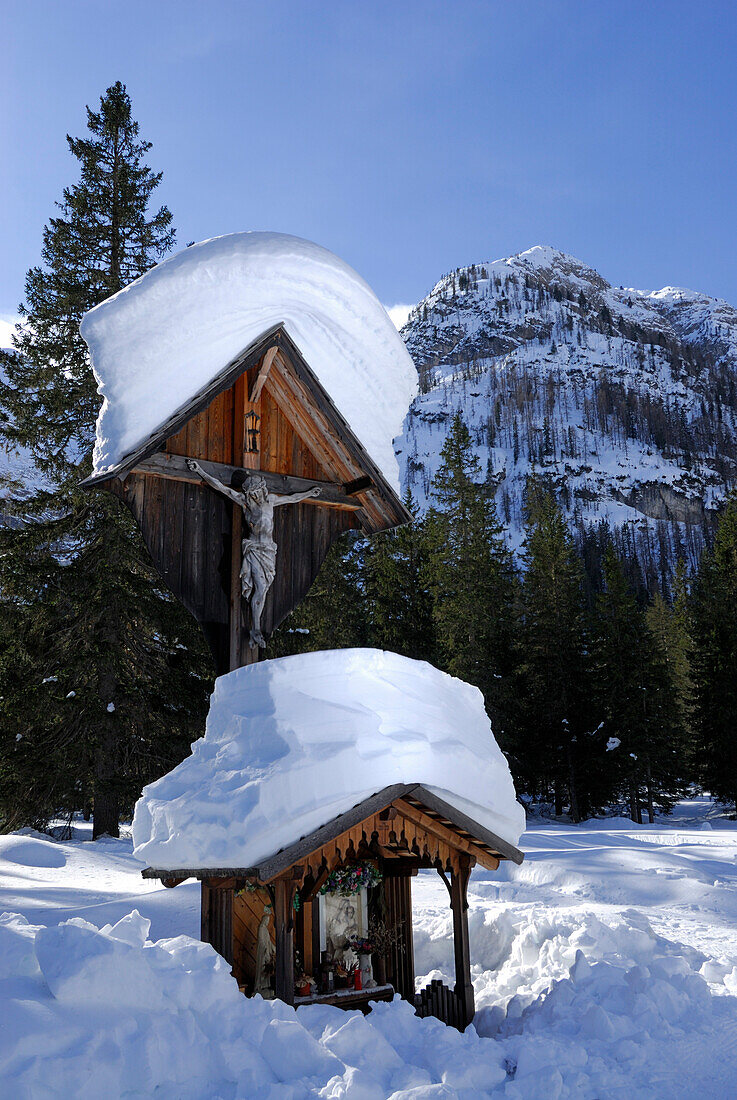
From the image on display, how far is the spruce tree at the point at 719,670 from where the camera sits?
32.8 meters

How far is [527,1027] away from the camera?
703 cm

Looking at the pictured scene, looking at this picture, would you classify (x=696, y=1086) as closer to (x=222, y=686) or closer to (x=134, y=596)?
(x=222, y=686)

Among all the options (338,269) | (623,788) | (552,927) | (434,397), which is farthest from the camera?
(434,397)

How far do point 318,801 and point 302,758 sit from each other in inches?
13.2

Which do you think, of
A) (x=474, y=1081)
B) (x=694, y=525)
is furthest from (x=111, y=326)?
(x=694, y=525)

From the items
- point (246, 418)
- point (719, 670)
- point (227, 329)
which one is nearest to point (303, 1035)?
point (246, 418)

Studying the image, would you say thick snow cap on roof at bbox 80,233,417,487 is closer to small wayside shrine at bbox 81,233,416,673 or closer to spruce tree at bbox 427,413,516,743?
small wayside shrine at bbox 81,233,416,673

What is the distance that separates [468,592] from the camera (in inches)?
1243

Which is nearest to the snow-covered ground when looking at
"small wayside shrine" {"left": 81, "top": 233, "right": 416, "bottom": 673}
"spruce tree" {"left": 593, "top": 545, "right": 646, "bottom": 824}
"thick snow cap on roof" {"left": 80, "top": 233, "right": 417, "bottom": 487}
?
"small wayside shrine" {"left": 81, "top": 233, "right": 416, "bottom": 673}

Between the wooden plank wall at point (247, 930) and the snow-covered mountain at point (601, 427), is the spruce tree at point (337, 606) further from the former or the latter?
the snow-covered mountain at point (601, 427)

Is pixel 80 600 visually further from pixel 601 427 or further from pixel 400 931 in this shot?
pixel 601 427

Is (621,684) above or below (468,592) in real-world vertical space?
below

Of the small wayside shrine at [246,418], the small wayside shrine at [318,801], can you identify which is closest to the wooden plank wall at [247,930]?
the small wayside shrine at [318,801]

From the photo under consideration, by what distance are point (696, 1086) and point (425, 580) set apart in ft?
94.4
